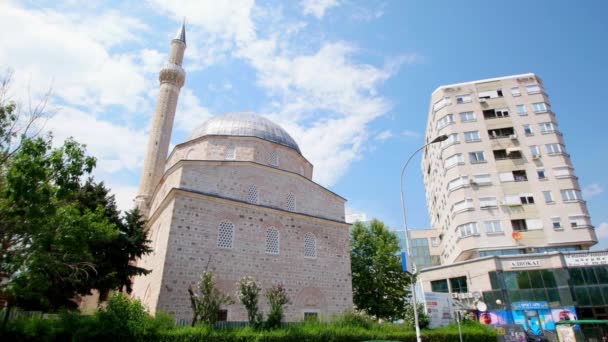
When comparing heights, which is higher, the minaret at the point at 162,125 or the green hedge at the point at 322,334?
the minaret at the point at 162,125

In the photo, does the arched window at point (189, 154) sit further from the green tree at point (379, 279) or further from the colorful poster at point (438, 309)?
the colorful poster at point (438, 309)

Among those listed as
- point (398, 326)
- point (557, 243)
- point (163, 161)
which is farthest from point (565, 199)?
point (163, 161)

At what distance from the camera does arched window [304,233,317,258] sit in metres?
17.2

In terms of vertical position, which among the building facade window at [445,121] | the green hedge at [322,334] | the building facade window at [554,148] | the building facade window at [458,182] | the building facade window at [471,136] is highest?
the building facade window at [445,121]

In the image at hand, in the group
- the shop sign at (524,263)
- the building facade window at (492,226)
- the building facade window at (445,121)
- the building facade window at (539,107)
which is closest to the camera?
the shop sign at (524,263)

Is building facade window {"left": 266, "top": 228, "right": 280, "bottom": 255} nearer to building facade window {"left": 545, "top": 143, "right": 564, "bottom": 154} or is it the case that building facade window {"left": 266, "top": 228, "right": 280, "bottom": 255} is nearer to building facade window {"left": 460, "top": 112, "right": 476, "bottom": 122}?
building facade window {"left": 460, "top": 112, "right": 476, "bottom": 122}

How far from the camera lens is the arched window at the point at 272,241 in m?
16.1

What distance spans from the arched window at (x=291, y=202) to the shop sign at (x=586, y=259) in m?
16.4

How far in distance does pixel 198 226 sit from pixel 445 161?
1955 centimetres

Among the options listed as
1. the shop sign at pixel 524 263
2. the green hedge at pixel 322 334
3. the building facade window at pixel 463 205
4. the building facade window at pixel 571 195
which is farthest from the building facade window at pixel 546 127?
the green hedge at pixel 322 334

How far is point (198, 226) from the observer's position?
1448 cm

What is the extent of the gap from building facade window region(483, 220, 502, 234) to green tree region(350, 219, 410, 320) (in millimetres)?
6230

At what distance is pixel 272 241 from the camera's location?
53.6ft

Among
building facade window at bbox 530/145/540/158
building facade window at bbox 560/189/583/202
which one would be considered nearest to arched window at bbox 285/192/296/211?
building facade window at bbox 530/145/540/158
